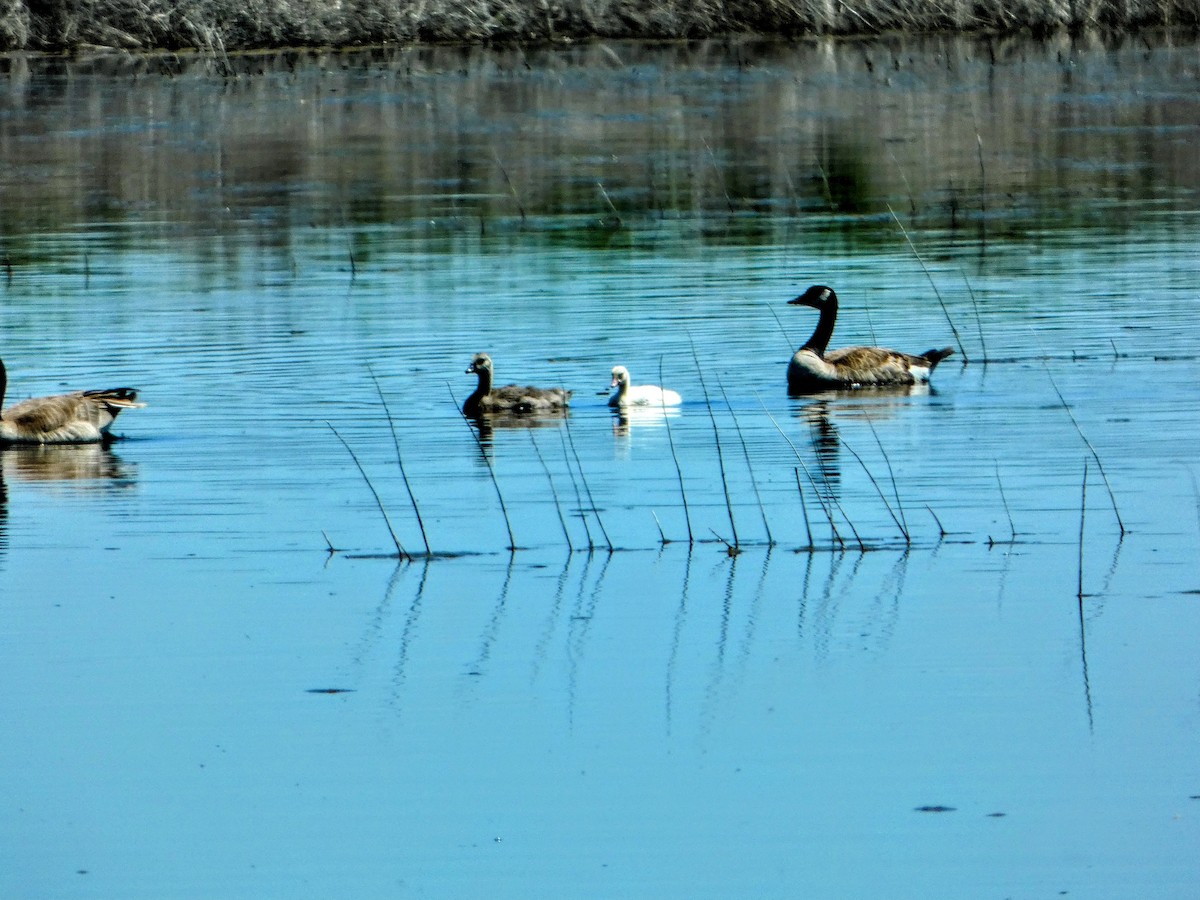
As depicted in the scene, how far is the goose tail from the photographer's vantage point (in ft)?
56.7

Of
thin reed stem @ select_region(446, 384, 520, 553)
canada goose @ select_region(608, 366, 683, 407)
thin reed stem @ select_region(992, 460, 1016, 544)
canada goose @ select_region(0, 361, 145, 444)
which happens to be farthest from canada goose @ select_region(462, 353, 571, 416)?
thin reed stem @ select_region(992, 460, 1016, 544)

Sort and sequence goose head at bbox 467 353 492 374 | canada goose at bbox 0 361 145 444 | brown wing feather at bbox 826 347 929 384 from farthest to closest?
brown wing feather at bbox 826 347 929 384
goose head at bbox 467 353 492 374
canada goose at bbox 0 361 145 444

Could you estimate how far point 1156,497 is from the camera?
11922 millimetres

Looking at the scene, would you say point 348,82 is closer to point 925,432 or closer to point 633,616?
point 925,432

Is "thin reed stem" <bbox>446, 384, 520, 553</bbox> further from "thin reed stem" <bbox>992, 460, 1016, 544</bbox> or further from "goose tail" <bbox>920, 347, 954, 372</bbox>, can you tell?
"goose tail" <bbox>920, 347, 954, 372</bbox>

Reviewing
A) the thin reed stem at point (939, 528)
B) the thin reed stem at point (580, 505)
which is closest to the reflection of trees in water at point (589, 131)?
the thin reed stem at point (580, 505)

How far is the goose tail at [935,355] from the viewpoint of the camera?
17281 mm

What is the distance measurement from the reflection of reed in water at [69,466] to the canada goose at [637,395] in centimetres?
346

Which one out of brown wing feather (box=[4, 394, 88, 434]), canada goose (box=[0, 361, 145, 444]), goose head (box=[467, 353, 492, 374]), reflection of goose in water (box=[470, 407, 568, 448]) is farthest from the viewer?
goose head (box=[467, 353, 492, 374])

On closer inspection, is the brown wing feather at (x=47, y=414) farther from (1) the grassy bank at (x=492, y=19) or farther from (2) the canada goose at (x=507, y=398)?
(1) the grassy bank at (x=492, y=19)

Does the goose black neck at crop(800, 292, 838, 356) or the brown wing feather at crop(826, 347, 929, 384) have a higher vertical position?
the goose black neck at crop(800, 292, 838, 356)

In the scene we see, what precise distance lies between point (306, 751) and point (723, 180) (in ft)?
78.0

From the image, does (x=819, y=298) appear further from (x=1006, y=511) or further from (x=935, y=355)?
(x=1006, y=511)


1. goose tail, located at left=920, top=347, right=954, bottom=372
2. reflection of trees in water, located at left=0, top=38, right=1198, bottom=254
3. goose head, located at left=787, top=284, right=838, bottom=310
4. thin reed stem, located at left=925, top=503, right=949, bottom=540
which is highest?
reflection of trees in water, located at left=0, top=38, right=1198, bottom=254
